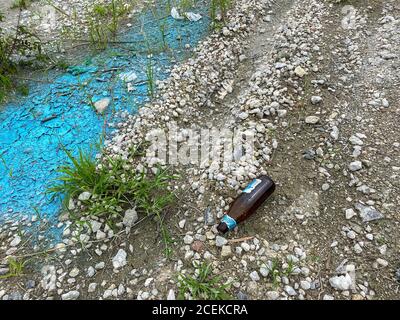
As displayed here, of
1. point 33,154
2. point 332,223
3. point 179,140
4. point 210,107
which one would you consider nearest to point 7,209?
point 33,154

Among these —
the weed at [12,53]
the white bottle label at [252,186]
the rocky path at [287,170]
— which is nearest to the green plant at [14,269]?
the rocky path at [287,170]

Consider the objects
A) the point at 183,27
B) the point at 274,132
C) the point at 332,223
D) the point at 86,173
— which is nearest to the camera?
the point at 332,223

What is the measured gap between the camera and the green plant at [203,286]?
104 inches

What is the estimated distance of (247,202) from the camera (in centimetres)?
303

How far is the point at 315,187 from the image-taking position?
10.6 feet

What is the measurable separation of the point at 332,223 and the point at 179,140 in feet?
5.50

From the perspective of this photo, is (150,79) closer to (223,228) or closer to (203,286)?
(223,228)

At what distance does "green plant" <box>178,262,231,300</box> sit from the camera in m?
2.64

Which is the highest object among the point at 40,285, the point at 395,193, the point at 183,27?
the point at 183,27

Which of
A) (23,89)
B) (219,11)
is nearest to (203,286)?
(23,89)

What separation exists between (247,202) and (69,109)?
2397mm

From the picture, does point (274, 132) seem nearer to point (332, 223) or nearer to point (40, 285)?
point (332, 223)

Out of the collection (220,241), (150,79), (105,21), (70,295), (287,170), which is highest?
(105,21)

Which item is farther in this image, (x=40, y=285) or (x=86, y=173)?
(x=86, y=173)
